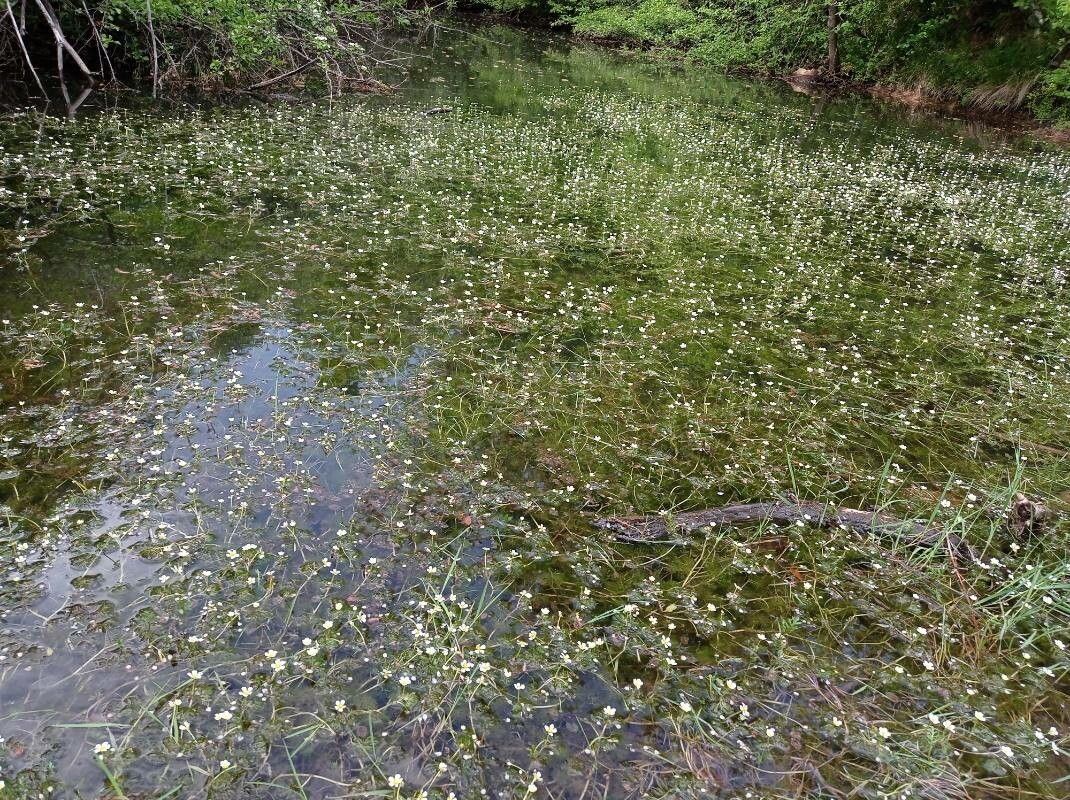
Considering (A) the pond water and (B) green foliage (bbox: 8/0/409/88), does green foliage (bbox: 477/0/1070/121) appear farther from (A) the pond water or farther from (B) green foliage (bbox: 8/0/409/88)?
(B) green foliage (bbox: 8/0/409/88)

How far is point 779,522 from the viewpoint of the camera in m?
5.00

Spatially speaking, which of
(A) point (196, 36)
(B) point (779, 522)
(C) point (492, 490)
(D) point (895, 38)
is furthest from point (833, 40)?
(C) point (492, 490)

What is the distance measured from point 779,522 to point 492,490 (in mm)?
2122

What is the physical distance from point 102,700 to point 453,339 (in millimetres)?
4376

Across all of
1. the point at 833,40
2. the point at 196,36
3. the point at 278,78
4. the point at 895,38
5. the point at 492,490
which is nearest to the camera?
the point at 492,490

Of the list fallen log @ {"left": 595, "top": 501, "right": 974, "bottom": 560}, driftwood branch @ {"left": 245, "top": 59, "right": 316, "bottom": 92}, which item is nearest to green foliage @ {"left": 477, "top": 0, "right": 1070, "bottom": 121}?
driftwood branch @ {"left": 245, "top": 59, "right": 316, "bottom": 92}

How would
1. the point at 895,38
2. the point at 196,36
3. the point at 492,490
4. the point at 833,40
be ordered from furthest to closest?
the point at 833,40 → the point at 895,38 → the point at 196,36 → the point at 492,490

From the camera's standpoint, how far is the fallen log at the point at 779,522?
4.77m

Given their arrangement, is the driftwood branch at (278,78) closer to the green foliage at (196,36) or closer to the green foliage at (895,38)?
the green foliage at (196,36)

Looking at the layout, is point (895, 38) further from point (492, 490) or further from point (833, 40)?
point (492, 490)

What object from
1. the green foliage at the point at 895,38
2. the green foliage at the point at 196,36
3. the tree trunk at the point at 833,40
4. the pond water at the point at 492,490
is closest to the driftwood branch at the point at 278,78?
the green foliage at the point at 196,36

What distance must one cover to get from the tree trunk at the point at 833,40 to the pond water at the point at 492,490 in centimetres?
2188

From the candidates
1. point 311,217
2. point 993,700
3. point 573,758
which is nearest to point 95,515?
point 573,758

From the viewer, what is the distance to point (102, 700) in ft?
10.6
